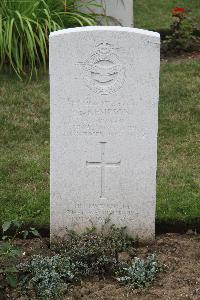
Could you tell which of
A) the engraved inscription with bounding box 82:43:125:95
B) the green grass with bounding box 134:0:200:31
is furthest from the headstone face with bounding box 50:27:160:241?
the green grass with bounding box 134:0:200:31

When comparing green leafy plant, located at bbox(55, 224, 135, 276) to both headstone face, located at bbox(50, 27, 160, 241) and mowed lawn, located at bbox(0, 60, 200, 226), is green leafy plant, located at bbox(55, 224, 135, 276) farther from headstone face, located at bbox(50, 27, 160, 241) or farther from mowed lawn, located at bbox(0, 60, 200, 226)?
mowed lawn, located at bbox(0, 60, 200, 226)

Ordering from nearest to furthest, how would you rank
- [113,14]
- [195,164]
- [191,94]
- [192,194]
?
[192,194]
[195,164]
[191,94]
[113,14]

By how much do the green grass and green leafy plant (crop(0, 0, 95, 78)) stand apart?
162cm

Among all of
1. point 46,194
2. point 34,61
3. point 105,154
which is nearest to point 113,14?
point 34,61

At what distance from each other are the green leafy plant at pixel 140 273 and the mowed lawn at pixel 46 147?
674mm

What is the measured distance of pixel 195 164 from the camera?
20.6 feet

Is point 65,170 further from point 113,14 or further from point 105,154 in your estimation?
point 113,14

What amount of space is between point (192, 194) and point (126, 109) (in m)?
1.24

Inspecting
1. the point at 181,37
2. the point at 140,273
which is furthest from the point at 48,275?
the point at 181,37

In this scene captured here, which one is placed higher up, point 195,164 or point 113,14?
point 113,14

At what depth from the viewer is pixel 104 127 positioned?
4754 millimetres

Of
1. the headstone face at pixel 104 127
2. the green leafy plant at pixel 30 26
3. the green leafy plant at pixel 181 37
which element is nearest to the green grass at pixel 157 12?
the green leafy plant at pixel 181 37

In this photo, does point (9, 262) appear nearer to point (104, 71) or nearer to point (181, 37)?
point (104, 71)

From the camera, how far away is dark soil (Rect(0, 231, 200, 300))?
443 centimetres
